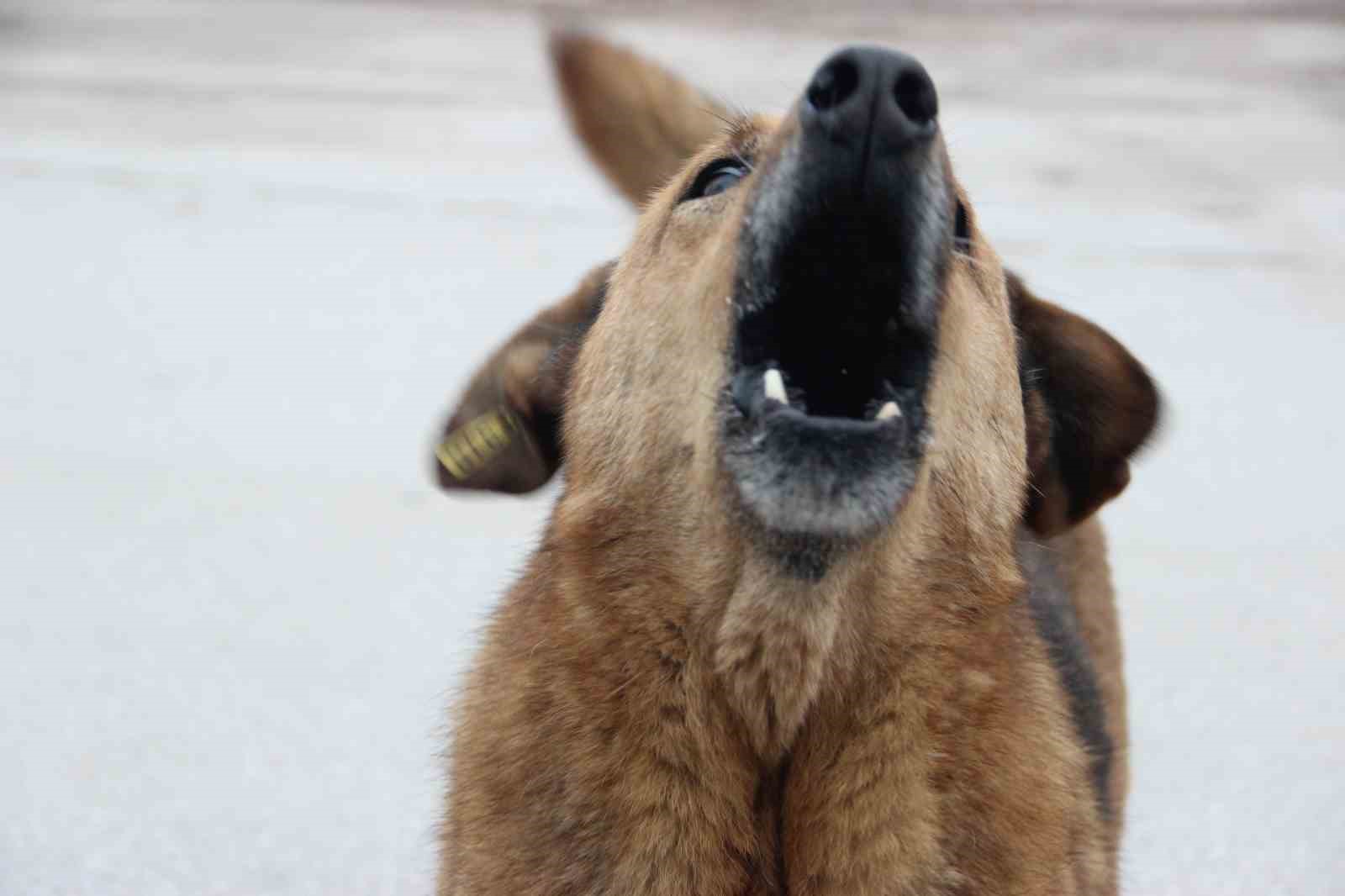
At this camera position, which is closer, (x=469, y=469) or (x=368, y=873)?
(x=469, y=469)

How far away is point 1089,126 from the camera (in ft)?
28.2

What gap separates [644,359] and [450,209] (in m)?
4.90

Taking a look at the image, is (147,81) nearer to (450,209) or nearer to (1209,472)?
(450,209)

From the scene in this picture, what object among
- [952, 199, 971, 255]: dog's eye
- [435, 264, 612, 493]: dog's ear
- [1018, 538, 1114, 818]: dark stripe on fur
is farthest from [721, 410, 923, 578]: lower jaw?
[435, 264, 612, 493]: dog's ear

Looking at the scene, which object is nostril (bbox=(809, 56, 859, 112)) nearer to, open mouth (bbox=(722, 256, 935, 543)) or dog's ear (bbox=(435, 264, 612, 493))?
open mouth (bbox=(722, 256, 935, 543))

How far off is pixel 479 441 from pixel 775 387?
2.53 feet

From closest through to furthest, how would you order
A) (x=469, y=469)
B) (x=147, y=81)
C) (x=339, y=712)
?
(x=469, y=469), (x=339, y=712), (x=147, y=81)

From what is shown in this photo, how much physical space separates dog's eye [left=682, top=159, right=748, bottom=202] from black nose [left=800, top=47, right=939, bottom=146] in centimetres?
34

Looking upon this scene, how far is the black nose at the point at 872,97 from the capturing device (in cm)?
186

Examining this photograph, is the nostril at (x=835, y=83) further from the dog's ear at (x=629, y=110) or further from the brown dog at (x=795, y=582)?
the dog's ear at (x=629, y=110)

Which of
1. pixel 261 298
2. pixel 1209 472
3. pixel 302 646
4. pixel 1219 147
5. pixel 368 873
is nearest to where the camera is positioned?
pixel 368 873

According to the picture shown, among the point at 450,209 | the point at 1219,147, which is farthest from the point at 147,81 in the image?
the point at 1219,147

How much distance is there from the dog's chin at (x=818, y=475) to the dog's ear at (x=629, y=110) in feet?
4.80

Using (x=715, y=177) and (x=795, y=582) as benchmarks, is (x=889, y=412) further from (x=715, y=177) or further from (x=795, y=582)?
(x=715, y=177)
